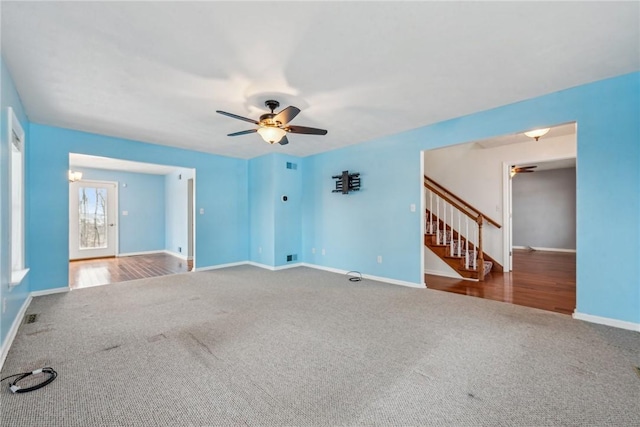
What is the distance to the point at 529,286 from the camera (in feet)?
14.2

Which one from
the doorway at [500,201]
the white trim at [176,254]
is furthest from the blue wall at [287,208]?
the white trim at [176,254]

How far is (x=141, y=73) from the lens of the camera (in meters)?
2.58

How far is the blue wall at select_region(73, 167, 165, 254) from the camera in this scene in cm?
761

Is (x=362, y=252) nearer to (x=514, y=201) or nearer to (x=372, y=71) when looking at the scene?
Answer: (x=372, y=71)

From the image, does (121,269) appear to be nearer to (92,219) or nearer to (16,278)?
(92,219)


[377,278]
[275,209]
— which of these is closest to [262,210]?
[275,209]

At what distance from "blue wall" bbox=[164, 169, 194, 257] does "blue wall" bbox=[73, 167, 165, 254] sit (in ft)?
0.72

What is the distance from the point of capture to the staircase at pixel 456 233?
501cm

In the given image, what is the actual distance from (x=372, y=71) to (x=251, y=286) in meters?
3.48

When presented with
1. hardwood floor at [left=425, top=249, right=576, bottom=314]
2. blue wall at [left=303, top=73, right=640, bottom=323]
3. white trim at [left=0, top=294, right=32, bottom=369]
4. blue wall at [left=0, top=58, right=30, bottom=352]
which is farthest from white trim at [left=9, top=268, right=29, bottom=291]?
hardwood floor at [left=425, top=249, right=576, bottom=314]

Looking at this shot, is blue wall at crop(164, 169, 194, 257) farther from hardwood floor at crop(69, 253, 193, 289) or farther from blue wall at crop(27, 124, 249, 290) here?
blue wall at crop(27, 124, 249, 290)

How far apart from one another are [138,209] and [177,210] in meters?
1.24

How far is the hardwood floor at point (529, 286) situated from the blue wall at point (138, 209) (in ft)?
24.9

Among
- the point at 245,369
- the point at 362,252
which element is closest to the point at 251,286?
the point at 362,252
